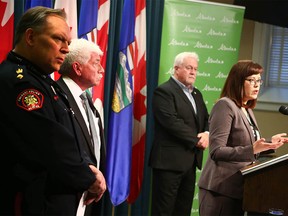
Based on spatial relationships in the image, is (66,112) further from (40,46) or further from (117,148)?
(117,148)

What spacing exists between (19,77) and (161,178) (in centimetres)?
263

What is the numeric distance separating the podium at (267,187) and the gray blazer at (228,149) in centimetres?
22

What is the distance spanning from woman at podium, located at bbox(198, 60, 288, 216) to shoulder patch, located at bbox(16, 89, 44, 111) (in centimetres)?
126

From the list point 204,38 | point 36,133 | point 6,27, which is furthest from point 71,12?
point 36,133

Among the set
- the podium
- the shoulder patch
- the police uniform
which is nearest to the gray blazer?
the podium

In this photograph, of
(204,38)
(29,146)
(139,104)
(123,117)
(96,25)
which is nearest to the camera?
(29,146)

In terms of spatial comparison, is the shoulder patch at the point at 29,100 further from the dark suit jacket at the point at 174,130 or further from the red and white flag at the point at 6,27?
the dark suit jacket at the point at 174,130

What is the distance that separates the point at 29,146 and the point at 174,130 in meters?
2.49

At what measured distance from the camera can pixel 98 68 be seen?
2859 mm

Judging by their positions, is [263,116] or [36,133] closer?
[36,133]

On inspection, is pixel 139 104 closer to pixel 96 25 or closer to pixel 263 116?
pixel 96 25

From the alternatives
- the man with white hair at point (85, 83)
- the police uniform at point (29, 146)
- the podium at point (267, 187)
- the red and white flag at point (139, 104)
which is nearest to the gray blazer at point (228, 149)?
the podium at point (267, 187)

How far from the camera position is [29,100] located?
182 cm

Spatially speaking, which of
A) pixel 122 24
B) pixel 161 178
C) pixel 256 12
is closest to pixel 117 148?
pixel 161 178
